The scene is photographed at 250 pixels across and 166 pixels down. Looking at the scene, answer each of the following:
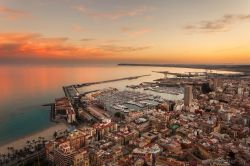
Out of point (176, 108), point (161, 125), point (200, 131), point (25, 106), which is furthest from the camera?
point (25, 106)

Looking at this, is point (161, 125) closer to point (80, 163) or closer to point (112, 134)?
point (112, 134)

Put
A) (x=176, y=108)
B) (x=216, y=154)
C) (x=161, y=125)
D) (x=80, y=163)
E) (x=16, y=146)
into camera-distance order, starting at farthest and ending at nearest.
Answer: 1. (x=176, y=108)
2. (x=161, y=125)
3. (x=16, y=146)
4. (x=216, y=154)
5. (x=80, y=163)

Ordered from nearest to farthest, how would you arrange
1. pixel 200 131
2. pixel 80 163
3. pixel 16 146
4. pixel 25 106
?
pixel 80 163
pixel 16 146
pixel 200 131
pixel 25 106

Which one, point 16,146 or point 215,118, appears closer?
point 16,146

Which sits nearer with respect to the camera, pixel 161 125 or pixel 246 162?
pixel 246 162

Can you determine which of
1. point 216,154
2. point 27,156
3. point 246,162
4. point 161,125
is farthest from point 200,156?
point 27,156

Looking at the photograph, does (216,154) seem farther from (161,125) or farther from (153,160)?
(161,125)

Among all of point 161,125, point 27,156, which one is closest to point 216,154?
point 161,125
